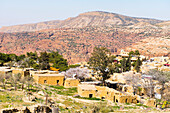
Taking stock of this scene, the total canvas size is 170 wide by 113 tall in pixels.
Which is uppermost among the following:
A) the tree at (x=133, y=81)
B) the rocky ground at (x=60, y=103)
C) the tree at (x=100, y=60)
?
the tree at (x=100, y=60)

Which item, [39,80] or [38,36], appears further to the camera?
[38,36]

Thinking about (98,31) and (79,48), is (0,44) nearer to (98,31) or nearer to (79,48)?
(79,48)

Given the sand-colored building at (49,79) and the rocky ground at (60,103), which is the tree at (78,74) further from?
the rocky ground at (60,103)

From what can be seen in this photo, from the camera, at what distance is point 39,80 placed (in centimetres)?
2930

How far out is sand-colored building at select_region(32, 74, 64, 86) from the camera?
29.4m

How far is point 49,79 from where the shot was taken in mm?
29875

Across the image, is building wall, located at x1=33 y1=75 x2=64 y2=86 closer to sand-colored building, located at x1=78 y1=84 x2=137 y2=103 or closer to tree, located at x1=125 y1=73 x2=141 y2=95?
sand-colored building, located at x1=78 y1=84 x2=137 y2=103

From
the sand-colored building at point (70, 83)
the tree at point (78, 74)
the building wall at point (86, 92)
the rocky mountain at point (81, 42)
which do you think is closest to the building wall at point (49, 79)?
the sand-colored building at point (70, 83)

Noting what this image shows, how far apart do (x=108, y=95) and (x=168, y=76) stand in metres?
16.1

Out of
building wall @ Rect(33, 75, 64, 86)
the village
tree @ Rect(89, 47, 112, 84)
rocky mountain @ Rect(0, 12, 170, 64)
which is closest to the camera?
the village

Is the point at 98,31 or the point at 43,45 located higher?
the point at 98,31

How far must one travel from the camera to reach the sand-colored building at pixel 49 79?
29375mm

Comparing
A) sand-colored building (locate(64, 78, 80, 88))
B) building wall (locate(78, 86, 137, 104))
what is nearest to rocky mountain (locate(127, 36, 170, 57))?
sand-colored building (locate(64, 78, 80, 88))

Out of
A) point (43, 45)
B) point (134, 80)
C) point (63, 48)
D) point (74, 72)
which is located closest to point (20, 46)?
point (43, 45)
